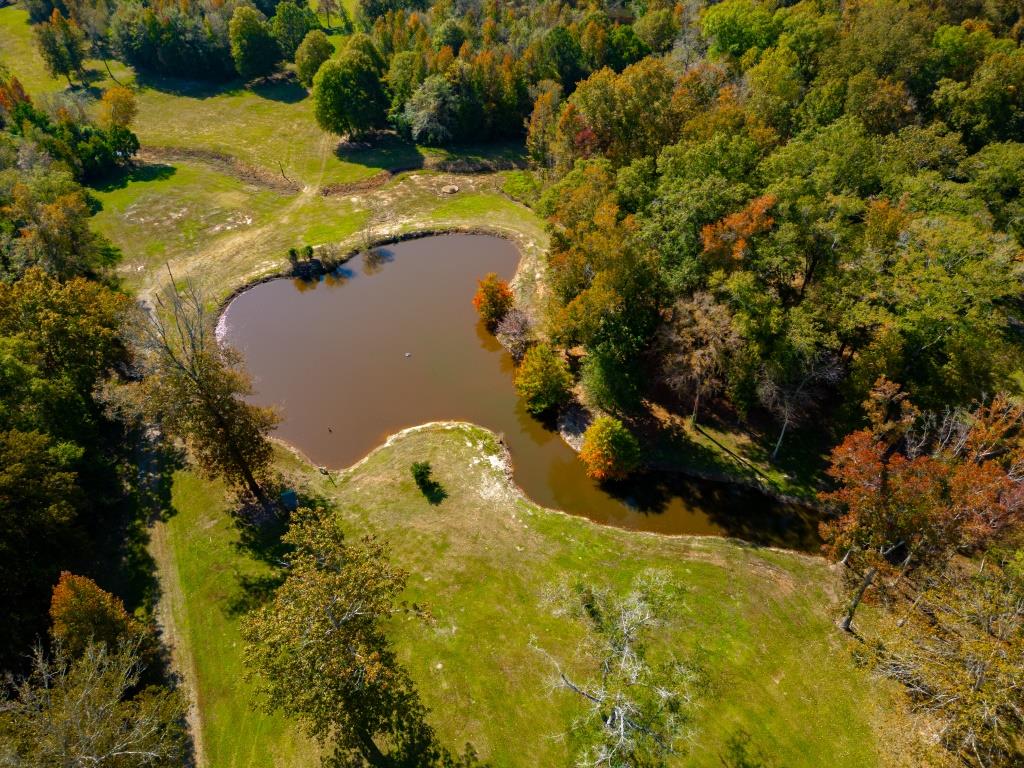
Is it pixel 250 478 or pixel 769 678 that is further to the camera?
pixel 250 478

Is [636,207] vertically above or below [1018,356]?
above

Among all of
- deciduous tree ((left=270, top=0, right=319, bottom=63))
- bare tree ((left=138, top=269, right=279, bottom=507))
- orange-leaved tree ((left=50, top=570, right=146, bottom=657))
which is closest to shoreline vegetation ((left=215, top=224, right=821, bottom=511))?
bare tree ((left=138, top=269, right=279, bottom=507))

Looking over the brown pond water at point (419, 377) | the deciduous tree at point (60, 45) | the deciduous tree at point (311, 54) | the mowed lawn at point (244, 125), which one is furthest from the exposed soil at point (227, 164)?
the deciduous tree at point (60, 45)

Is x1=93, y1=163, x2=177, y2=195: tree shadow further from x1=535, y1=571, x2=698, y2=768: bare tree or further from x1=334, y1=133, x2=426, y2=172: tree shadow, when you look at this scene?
x1=535, y1=571, x2=698, y2=768: bare tree

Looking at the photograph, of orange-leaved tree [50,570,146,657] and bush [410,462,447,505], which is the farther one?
bush [410,462,447,505]

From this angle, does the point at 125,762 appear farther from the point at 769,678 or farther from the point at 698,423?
the point at 698,423

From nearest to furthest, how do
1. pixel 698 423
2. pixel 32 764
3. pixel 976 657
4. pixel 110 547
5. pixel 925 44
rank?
pixel 32 764
pixel 976 657
pixel 110 547
pixel 698 423
pixel 925 44

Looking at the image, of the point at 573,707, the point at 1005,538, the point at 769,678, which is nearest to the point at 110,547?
the point at 573,707
